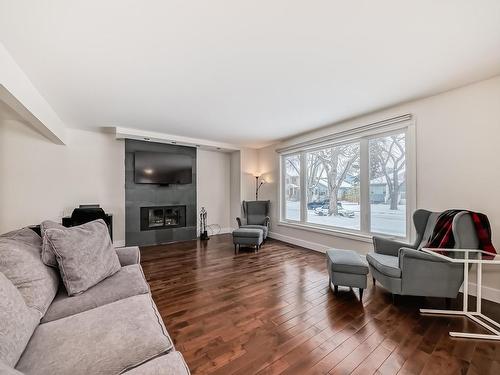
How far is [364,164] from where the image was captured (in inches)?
140

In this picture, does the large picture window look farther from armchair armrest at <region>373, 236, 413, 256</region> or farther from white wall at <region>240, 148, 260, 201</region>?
white wall at <region>240, 148, 260, 201</region>

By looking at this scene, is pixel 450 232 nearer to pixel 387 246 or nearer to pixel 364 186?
pixel 387 246

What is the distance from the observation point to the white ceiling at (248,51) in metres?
1.49

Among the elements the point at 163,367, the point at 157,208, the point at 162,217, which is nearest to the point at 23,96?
the point at 163,367

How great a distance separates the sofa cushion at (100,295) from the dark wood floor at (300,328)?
0.55m

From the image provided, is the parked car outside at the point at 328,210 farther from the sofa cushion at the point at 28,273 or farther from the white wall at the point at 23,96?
the white wall at the point at 23,96

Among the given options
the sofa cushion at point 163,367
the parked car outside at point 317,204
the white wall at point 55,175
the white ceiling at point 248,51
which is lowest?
the sofa cushion at point 163,367

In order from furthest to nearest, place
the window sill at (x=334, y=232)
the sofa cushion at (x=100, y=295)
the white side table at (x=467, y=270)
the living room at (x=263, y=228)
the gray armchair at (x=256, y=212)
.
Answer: the gray armchair at (x=256, y=212) → the window sill at (x=334, y=232) → the white side table at (x=467, y=270) → the living room at (x=263, y=228) → the sofa cushion at (x=100, y=295)

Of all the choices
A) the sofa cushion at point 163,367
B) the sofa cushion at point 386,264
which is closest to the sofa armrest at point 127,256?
the sofa cushion at point 163,367

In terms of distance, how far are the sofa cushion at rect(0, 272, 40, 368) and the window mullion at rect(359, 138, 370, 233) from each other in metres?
3.88

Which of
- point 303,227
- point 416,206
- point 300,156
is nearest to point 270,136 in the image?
point 300,156

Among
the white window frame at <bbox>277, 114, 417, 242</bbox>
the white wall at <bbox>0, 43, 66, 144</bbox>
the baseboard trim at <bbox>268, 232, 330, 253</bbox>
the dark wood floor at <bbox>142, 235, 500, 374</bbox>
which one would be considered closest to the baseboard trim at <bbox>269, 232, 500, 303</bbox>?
the baseboard trim at <bbox>268, 232, 330, 253</bbox>

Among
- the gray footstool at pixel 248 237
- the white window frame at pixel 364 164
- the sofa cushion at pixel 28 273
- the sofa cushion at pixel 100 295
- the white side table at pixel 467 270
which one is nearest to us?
the sofa cushion at pixel 28 273

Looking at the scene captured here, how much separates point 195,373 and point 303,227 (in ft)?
11.4
